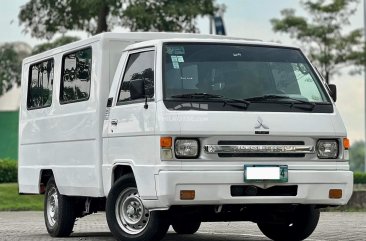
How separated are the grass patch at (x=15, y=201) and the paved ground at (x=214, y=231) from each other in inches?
205

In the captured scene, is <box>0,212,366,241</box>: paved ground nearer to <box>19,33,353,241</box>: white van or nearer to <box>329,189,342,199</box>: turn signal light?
<box>19,33,353,241</box>: white van

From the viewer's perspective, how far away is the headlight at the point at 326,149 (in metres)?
10.6

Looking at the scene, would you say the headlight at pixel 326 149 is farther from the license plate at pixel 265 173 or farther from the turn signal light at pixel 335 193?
the license plate at pixel 265 173

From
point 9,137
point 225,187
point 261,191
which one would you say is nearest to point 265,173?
point 261,191

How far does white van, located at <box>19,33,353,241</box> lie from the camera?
10148 mm

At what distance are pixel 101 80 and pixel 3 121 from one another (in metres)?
23.6

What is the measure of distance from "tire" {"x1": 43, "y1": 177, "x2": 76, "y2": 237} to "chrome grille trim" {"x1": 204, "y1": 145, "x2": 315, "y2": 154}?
3330 millimetres

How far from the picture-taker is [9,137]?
34438 mm

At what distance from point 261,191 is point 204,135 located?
2.81 ft

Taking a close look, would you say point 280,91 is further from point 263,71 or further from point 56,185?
point 56,185

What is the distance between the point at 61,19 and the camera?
34.8 m

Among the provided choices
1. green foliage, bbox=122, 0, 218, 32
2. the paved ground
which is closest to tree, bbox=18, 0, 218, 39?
green foliage, bbox=122, 0, 218, 32

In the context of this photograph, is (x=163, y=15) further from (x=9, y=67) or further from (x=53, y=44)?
(x=9, y=67)

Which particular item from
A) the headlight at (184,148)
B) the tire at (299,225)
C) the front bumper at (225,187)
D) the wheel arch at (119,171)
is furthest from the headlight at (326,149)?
the wheel arch at (119,171)
